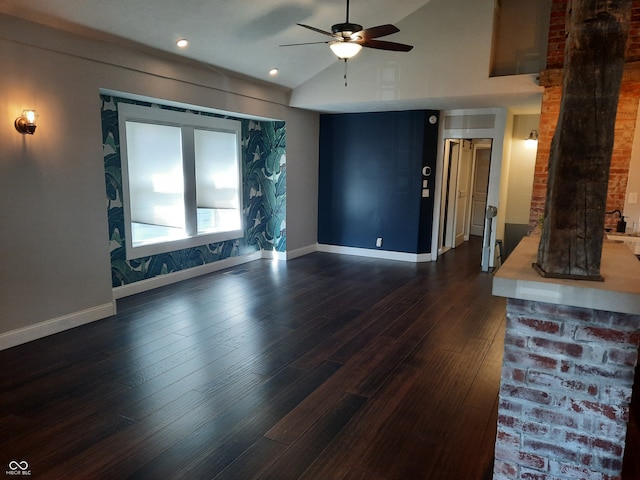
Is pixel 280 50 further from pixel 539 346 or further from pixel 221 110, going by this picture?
pixel 539 346

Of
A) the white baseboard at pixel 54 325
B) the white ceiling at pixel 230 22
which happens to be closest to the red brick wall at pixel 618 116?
the white ceiling at pixel 230 22

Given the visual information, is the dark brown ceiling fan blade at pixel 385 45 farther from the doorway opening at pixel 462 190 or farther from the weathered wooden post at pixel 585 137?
the doorway opening at pixel 462 190

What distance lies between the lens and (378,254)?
A: 7.48 m

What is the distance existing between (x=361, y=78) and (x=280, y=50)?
1334mm

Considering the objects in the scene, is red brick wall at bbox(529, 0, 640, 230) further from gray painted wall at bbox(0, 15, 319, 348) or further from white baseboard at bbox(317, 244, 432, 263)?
gray painted wall at bbox(0, 15, 319, 348)

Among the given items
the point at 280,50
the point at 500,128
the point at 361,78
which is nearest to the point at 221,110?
the point at 280,50

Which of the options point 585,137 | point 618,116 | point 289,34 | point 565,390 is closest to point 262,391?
point 565,390

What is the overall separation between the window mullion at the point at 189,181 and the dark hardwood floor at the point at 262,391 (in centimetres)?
129

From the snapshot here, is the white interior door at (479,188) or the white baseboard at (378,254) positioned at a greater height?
the white interior door at (479,188)

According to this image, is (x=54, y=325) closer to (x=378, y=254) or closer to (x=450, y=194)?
(x=378, y=254)

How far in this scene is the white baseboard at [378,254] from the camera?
7.20 meters

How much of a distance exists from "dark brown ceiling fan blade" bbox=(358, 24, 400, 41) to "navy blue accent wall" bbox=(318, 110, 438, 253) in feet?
10.5

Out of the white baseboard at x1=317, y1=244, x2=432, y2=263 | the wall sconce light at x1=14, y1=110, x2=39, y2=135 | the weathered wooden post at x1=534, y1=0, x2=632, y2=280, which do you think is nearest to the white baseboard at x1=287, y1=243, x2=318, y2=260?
the white baseboard at x1=317, y1=244, x2=432, y2=263

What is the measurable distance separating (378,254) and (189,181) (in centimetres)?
341
